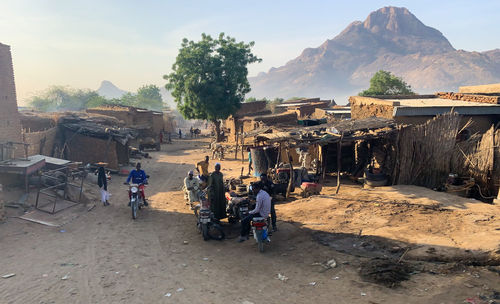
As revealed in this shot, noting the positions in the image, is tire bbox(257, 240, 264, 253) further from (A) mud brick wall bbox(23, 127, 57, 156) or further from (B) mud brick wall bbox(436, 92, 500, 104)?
(B) mud brick wall bbox(436, 92, 500, 104)

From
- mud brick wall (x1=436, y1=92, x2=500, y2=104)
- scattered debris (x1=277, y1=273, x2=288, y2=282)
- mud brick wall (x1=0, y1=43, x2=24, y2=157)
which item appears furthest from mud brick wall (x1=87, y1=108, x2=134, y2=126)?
scattered debris (x1=277, y1=273, x2=288, y2=282)

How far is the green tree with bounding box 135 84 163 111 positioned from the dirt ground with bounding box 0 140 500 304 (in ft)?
270

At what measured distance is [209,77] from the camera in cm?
3153

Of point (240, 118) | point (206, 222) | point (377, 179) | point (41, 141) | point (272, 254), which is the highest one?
point (240, 118)

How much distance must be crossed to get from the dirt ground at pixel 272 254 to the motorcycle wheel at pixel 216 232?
29 centimetres

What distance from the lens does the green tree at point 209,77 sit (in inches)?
1224

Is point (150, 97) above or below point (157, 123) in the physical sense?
above

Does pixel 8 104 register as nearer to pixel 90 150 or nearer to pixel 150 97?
pixel 90 150

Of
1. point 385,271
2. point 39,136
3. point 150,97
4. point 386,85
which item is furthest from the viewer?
point 150,97

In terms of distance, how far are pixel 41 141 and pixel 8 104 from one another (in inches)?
115

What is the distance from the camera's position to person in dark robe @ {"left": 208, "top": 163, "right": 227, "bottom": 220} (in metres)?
9.02

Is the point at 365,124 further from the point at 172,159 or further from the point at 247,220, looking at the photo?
the point at 172,159

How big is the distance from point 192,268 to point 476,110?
46.9ft

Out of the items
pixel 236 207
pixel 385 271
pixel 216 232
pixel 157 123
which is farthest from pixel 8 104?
pixel 157 123
